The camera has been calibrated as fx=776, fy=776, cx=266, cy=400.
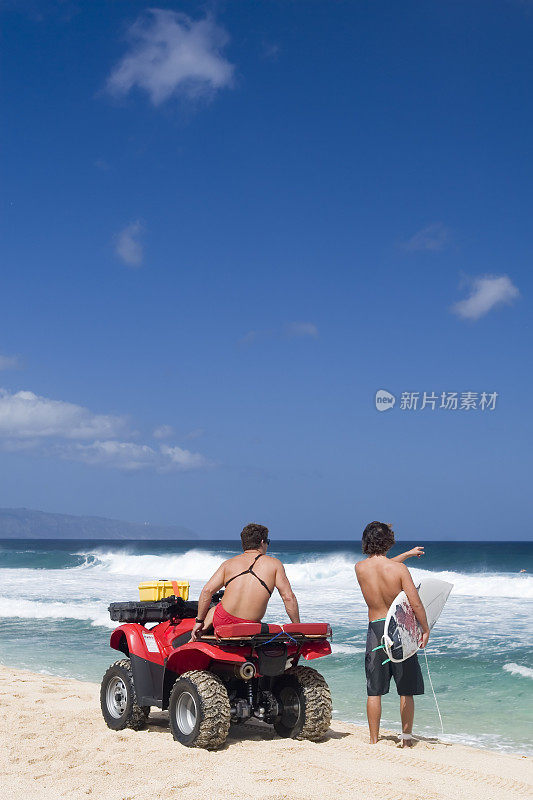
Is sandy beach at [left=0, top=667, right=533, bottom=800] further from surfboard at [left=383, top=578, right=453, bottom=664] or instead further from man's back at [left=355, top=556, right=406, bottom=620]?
man's back at [left=355, top=556, right=406, bottom=620]

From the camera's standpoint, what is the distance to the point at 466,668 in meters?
11.2

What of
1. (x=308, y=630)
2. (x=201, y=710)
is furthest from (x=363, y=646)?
(x=201, y=710)

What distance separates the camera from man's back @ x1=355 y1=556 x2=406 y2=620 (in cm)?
606

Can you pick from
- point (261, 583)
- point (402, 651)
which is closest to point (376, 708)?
point (402, 651)

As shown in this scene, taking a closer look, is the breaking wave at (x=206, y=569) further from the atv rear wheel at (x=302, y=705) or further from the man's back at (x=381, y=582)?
the man's back at (x=381, y=582)

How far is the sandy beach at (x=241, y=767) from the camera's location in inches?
191

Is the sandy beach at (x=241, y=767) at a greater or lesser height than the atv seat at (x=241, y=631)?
lesser

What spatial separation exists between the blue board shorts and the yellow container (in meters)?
1.65

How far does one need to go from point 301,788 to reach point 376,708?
1.43 metres

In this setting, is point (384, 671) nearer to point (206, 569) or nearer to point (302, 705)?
point (302, 705)

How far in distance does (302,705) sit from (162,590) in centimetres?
150

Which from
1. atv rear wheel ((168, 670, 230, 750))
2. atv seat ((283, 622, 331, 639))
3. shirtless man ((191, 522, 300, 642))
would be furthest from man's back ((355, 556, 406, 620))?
atv rear wheel ((168, 670, 230, 750))

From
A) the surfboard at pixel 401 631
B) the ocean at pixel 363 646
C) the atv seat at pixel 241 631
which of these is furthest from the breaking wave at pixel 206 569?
the atv seat at pixel 241 631

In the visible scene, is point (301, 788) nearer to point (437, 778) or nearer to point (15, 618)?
point (437, 778)
